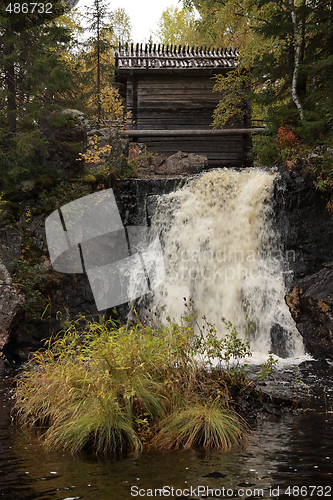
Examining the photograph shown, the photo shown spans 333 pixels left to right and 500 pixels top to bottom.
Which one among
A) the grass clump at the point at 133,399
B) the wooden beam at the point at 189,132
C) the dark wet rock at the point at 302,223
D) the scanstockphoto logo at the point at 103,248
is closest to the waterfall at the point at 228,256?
the dark wet rock at the point at 302,223

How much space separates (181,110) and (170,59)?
7.08 feet

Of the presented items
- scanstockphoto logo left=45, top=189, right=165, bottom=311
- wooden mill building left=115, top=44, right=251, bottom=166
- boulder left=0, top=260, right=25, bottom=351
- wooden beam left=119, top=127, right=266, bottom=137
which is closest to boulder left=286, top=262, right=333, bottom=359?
scanstockphoto logo left=45, top=189, right=165, bottom=311

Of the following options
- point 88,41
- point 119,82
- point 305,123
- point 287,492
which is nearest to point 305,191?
point 305,123

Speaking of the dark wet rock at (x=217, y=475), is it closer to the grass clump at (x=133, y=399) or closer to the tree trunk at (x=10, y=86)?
the grass clump at (x=133, y=399)

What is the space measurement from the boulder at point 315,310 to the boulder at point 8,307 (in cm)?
605

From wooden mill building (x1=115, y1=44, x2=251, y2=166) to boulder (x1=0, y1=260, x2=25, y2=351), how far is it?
955 cm

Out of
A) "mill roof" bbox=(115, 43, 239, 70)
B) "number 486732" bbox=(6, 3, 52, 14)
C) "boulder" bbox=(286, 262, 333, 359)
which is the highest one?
"mill roof" bbox=(115, 43, 239, 70)

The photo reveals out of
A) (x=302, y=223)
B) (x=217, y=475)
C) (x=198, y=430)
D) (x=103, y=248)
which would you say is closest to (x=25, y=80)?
(x=103, y=248)

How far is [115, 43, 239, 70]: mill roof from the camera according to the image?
53.5ft

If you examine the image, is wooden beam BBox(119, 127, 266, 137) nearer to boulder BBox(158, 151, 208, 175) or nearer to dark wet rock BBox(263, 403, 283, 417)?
boulder BBox(158, 151, 208, 175)

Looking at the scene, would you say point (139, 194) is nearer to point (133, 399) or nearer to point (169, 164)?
point (169, 164)

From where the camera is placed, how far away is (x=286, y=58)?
524 inches

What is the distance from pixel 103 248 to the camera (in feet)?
39.2

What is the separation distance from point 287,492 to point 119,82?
18899 mm
